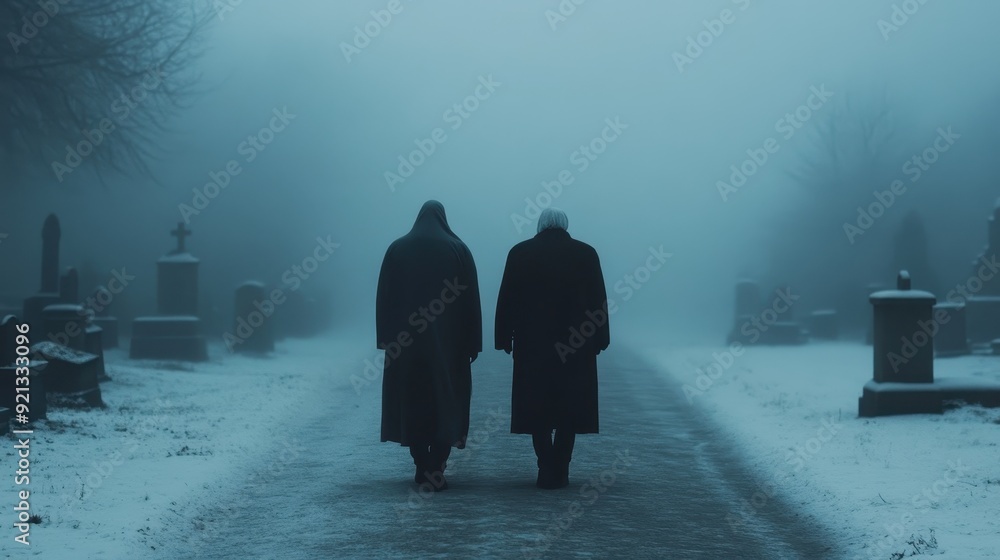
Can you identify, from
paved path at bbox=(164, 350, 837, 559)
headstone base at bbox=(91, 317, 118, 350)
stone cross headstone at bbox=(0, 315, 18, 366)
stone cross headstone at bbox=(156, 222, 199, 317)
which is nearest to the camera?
paved path at bbox=(164, 350, 837, 559)

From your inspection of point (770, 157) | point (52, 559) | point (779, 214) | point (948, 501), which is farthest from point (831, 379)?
point (770, 157)

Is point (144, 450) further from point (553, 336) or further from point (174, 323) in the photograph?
point (174, 323)

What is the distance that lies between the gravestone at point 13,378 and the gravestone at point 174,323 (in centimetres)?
1129

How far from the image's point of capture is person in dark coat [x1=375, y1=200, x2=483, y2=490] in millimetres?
8258

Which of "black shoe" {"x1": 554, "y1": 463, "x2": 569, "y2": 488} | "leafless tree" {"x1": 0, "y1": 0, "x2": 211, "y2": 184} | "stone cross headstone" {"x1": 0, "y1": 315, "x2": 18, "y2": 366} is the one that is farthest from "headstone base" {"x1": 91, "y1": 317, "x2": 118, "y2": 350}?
"black shoe" {"x1": 554, "y1": 463, "x2": 569, "y2": 488}

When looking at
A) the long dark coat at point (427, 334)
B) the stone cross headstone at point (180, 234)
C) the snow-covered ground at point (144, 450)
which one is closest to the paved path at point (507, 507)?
the snow-covered ground at point (144, 450)

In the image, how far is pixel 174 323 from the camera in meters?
22.9

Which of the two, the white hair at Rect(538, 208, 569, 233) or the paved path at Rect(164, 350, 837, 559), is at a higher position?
the white hair at Rect(538, 208, 569, 233)

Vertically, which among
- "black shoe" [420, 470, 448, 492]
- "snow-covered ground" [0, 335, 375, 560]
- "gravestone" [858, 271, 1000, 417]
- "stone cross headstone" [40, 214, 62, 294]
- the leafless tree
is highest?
the leafless tree

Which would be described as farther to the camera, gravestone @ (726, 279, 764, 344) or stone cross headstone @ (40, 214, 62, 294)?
gravestone @ (726, 279, 764, 344)

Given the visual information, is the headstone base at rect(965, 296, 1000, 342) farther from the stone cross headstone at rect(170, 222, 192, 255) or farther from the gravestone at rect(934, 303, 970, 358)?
the stone cross headstone at rect(170, 222, 192, 255)

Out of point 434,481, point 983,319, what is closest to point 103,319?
point 434,481

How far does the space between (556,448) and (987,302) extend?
20.0 m

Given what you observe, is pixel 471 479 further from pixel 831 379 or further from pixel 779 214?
pixel 779 214
